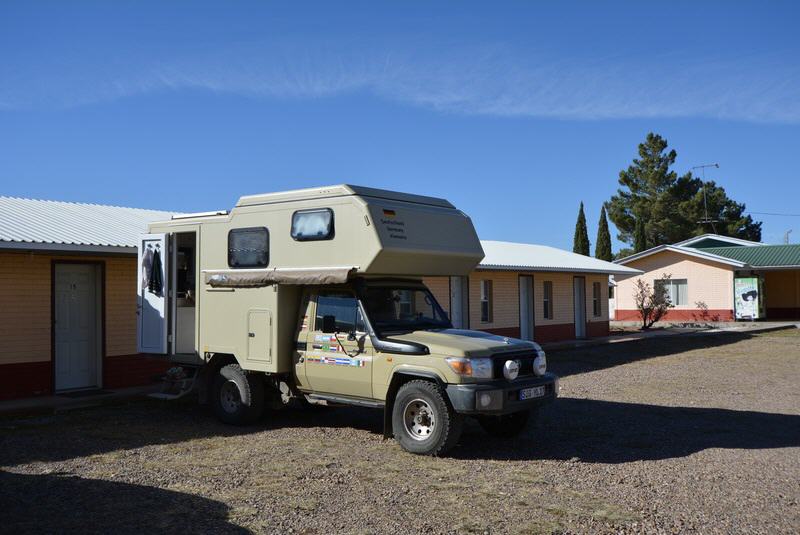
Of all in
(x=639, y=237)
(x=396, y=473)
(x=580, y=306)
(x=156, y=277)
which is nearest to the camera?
(x=396, y=473)

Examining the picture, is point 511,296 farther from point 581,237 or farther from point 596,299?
point 581,237

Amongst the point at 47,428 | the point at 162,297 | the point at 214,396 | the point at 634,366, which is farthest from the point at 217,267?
the point at 634,366

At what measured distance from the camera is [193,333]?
→ 1097 cm

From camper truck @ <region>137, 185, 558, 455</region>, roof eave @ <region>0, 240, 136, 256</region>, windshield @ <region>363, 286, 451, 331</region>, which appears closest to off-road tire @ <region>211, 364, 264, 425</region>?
camper truck @ <region>137, 185, 558, 455</region>

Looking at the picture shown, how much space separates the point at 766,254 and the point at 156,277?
36429 millimetres

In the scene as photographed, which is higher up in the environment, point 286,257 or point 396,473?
point 286,257

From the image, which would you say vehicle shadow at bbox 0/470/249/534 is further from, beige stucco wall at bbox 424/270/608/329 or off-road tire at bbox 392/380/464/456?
beige stucco wall at bbox 424/270/608/329

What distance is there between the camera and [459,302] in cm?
2045

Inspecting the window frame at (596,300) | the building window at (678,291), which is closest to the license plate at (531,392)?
the window frame at (596,300)

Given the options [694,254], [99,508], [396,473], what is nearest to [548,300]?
[694,254]

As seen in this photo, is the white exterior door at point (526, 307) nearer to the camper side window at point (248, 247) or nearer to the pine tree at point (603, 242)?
the camper side window at point (248, 247)

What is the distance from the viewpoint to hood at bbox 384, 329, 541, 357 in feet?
26.5

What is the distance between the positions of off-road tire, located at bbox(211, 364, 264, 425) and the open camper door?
1.13 meters

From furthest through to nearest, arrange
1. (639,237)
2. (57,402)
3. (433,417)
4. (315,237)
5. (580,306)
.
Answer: (639,237), (580,306), (57,402), (315,237), (433,417)
